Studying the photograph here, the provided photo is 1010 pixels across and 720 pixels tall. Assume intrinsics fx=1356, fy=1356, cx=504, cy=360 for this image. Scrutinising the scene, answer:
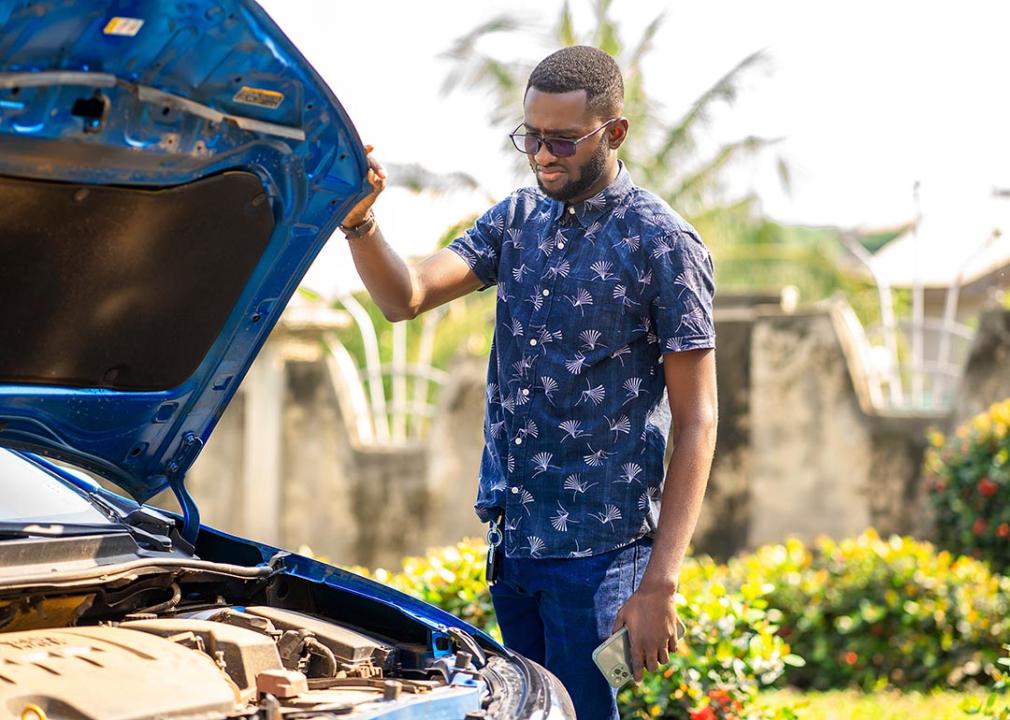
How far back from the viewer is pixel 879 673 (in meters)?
6.75

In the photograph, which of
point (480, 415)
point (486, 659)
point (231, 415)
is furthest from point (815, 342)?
point (486, 659)

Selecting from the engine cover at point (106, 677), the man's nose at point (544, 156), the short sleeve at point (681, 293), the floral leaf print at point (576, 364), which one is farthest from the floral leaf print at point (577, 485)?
the engine cover at point (106, 677)

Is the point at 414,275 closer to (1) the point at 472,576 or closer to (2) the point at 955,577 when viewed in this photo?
(1) the point at 472,576

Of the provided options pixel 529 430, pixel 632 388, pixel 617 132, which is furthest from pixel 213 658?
pixel 617 132

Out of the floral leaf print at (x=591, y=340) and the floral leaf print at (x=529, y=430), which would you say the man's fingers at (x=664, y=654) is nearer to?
the floral leaf print at (x=529, y=430)

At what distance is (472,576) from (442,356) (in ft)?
39.9

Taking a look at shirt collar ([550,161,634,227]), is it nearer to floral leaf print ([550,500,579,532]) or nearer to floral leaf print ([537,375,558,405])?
floral leaf print ([537,375,558,405])

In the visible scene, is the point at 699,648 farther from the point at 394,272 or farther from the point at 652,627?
the point at 394,272

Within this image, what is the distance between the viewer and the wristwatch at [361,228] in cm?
324

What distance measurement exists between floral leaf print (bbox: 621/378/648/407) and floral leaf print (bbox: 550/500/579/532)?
29cm

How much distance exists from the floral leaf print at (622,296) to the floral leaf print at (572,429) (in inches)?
12.1

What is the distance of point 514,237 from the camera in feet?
11.5

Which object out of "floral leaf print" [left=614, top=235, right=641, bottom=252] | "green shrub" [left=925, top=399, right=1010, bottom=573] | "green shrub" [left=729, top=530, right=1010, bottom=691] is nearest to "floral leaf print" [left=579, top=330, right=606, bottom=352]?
"floral leaf print" [left=614, top=235, right=641, bottom=252]

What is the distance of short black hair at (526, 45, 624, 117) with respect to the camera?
321cm
